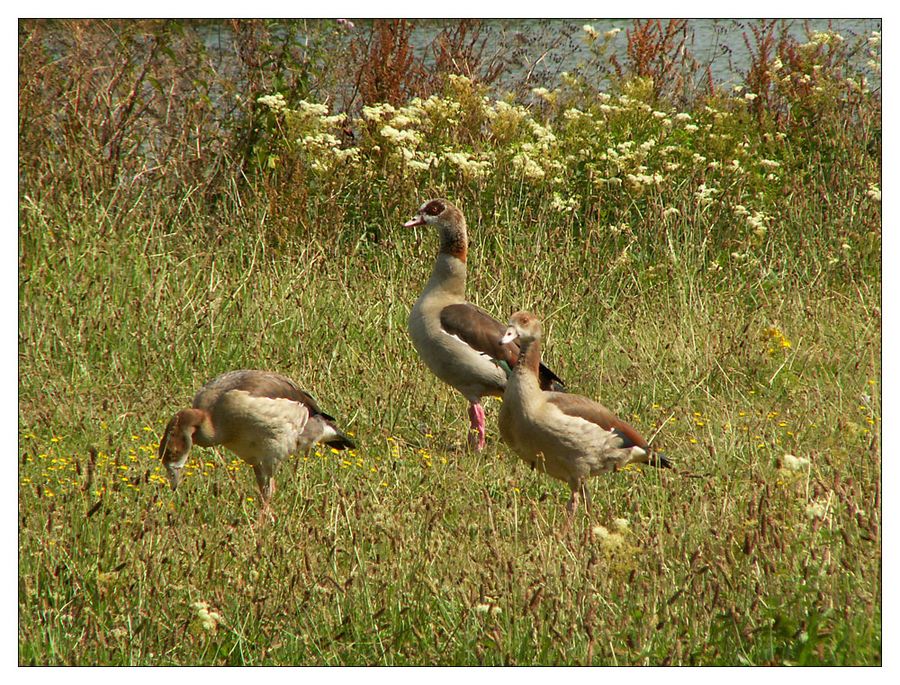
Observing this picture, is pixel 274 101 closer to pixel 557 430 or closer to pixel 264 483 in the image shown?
pixel 264 483

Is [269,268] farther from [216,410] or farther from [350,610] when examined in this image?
[350,610]

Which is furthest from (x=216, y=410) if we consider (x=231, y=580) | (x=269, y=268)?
(x=269, y=268)

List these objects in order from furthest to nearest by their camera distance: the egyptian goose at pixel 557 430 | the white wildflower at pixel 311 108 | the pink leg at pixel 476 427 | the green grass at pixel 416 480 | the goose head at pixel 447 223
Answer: the white wildflower at pixel 311 108 < the goose head at pixel 447 223 < the pink leg at pixel 476 427 < the egyptian goose at pixel 557 430 < the green grass at pixel 416 480

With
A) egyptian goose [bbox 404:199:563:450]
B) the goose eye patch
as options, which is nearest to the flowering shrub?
the goose eye patch

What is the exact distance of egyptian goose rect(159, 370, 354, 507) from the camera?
17.5 ft

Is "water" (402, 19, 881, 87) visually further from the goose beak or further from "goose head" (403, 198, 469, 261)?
the goose beak

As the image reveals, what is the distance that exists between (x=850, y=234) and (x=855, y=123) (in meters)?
1.43

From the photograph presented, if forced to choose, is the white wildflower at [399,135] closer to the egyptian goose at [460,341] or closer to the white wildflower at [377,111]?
the white wildflower at [377,111]

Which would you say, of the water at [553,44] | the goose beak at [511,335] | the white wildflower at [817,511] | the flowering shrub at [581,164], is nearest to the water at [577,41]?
the water at [553,44]

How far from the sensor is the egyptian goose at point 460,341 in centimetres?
686

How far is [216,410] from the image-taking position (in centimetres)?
553

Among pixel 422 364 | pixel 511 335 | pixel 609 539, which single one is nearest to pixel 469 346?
pixel 422 364

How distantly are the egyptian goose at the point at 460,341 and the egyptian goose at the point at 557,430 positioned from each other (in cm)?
120

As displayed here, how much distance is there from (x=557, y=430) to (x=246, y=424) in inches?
63.9
